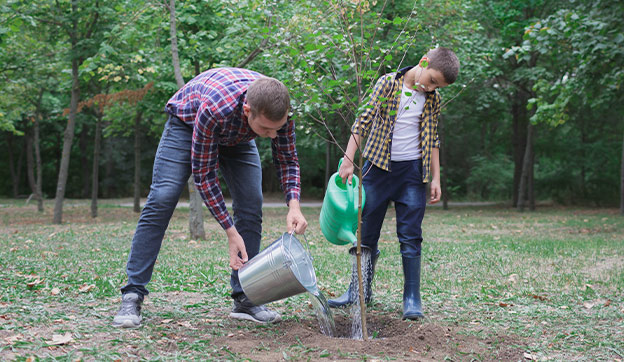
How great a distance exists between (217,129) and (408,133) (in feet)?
4.32

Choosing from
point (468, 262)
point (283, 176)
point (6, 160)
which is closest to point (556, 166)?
point (468, 262)

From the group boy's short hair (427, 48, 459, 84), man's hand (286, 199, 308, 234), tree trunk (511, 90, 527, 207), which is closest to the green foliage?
tree trunk (511, 90, 527, 207)

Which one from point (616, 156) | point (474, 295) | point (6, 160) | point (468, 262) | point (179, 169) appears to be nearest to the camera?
point (179, 169)

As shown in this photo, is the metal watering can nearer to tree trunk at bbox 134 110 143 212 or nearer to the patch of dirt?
the patch of dirt

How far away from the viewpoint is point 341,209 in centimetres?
337

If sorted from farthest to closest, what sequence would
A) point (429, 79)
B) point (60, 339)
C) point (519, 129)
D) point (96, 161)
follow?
point (519, 129), point (96, 161), point (429, 79), point (60, 339)

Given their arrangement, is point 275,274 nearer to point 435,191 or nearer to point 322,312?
point 322,312

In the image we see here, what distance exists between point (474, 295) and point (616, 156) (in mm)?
18989

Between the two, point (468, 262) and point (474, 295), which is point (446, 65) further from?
point (468, 262)

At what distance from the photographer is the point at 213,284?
15.0ft

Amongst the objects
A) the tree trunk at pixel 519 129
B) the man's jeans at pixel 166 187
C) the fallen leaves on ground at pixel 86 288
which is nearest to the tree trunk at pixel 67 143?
the fallen leaves on ground at pixel 86 288

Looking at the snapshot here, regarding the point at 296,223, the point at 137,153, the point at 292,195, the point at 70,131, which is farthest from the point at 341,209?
the point at 137,153

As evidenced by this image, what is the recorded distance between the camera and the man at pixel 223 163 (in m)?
2.81

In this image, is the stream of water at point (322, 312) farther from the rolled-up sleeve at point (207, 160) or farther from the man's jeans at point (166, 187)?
the man's jeans at point (166, 187)
